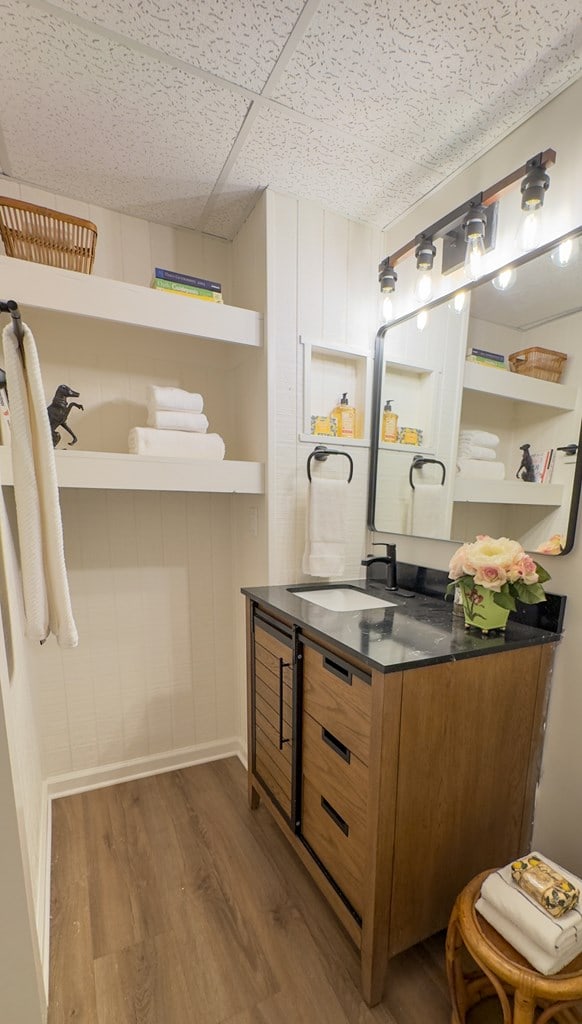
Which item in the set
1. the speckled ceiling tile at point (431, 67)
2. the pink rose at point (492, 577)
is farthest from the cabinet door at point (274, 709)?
the speckled ceiling tile at point (431, 67)

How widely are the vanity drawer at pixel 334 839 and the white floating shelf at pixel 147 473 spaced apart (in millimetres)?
1063

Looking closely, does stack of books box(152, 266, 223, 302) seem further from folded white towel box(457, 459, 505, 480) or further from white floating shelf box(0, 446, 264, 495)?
folded white towel box(457, 459, 505, 480)

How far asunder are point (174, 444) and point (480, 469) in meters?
1.12

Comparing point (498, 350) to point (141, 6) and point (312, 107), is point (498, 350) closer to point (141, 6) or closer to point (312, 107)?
point (312, 107)

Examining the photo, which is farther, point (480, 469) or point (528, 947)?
point (480, 469)

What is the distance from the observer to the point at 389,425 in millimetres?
1771

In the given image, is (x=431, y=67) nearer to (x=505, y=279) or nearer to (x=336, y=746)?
(x=505, y=279)

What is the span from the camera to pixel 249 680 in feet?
5.34

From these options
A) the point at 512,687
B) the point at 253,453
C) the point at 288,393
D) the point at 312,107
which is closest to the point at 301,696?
the point at 512,687

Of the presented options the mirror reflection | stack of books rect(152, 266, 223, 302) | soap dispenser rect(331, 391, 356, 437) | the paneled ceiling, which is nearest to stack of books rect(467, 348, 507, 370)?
the mirror reflection

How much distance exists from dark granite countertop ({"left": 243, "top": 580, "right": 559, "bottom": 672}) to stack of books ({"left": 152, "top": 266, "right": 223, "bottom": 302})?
3.80ft

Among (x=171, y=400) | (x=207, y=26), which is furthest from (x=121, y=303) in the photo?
(x=207, y=26)

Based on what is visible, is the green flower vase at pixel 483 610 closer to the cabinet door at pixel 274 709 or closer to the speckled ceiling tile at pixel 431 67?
the cabinet door at pixel 274 709

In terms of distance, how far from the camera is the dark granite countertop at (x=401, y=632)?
0.99 metres
